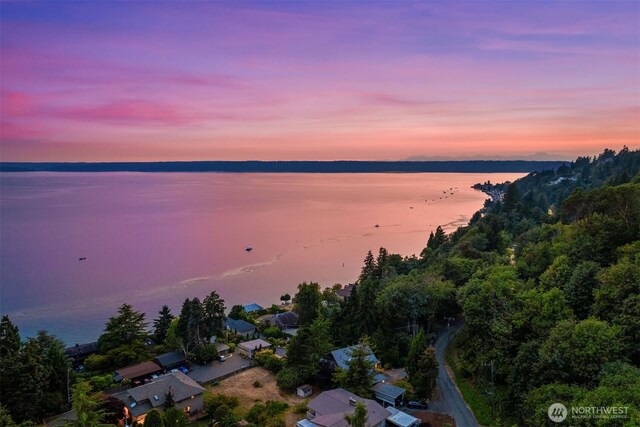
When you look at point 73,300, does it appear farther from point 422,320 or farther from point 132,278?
point 422,320

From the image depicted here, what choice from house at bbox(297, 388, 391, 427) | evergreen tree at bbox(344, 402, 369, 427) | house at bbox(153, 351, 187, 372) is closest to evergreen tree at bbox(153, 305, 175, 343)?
house at bbox(153, 351, 187, 372)

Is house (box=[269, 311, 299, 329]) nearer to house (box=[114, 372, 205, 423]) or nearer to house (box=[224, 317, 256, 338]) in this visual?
house (box=[224, 317, 256, 338])

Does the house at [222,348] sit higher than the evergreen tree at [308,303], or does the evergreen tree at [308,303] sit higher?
the evergreen tree at [308,303]

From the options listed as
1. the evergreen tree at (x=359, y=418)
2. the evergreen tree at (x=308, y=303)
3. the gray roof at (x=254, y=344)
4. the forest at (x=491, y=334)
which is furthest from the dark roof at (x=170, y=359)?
the evergreen tree at (x=359, y=418)

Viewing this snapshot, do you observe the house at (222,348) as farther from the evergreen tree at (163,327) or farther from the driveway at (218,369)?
the evergreen tree at (163,327)

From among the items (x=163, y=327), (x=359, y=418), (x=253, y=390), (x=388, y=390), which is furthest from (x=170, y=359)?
(x=359, y=418)

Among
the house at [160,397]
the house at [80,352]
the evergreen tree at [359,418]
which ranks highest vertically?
the evergreen tree at [359,418]
